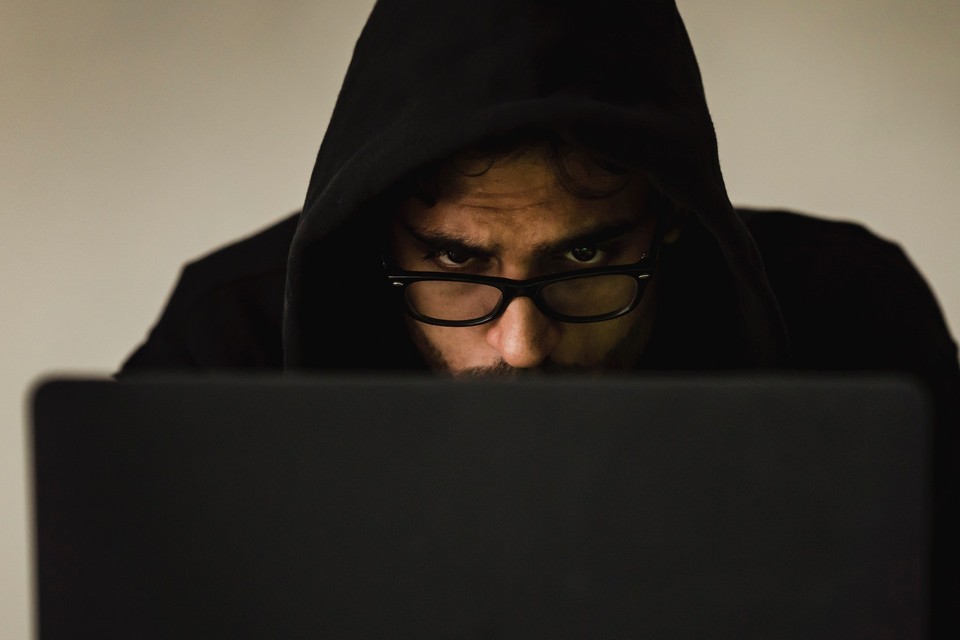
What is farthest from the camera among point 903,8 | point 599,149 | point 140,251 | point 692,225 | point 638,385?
point 140,251

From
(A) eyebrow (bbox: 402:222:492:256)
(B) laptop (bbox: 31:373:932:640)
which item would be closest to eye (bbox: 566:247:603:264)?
(A) eyebrow (bbox: 402:222:492:256)

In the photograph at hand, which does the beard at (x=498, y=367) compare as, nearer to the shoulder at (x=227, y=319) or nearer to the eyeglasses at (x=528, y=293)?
the eyeglasses at (x=528, y=293)

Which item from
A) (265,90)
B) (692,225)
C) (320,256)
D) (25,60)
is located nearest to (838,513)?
(320,256)

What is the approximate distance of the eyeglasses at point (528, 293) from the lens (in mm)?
1016

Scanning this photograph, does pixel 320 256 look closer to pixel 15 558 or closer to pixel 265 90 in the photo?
pixel 265 90

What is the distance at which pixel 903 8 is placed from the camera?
177cm

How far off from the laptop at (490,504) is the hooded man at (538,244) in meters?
0.50

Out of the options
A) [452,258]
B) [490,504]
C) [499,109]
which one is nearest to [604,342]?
[452,258]

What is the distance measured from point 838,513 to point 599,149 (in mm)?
537

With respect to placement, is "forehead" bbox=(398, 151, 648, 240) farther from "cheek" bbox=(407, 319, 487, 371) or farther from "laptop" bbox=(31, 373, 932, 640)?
"laptop" bbox=(31, 373, 932, 640)

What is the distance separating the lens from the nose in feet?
3.25

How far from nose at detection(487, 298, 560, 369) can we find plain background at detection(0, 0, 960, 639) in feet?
3.36

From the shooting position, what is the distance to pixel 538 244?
1.00 m

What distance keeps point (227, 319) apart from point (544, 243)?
22.5 inches
